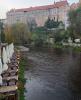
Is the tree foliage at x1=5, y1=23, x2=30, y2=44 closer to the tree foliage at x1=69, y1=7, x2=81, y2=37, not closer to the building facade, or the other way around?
the tree foliage at x1=69, y1=7, x2=81, y2=37

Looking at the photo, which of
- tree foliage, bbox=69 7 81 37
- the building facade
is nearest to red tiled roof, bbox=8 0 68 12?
the building facade

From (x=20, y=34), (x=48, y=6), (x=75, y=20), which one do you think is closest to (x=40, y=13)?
(x=48, y=6)

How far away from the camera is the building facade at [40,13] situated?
101137 mm

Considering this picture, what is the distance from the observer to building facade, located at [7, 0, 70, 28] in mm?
101137

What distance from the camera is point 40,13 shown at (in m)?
109

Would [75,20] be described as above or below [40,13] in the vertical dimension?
below

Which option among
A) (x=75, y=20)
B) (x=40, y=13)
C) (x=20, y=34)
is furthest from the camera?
(x=40, y=13)

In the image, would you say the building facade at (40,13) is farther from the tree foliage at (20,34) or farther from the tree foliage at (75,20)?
the tree foliage at (75,20)

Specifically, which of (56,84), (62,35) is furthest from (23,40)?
(56,84)

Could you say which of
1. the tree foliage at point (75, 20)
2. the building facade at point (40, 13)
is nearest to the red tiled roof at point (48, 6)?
the building facade at point (40, 13)

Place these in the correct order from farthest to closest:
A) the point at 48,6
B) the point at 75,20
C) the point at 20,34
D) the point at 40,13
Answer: the point at 40,13 → the point at 48,6 → the point at 20,34 → the point at 75,20

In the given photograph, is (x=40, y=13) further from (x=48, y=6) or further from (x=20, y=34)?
(x=20, y=34)

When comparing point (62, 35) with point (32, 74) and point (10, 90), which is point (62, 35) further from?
point (10, 90)

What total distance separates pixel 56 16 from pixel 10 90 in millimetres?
92259
